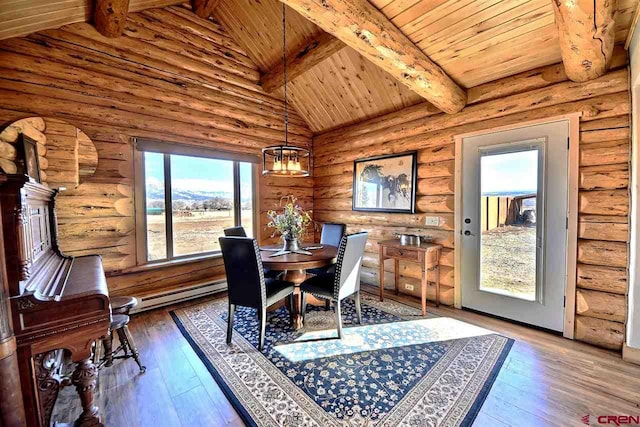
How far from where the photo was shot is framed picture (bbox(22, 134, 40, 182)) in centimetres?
233

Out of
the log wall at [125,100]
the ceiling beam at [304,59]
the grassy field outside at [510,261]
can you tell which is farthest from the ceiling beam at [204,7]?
the grassy field outside at [510,261]

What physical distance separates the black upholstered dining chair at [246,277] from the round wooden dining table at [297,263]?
0.65ft

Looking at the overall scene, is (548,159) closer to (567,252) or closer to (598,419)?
(567,252)

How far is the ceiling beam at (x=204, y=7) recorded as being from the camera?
3.39m

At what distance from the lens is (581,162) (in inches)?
93.0

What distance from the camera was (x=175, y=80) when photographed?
3.42 metres

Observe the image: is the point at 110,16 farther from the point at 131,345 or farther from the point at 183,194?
the point at 131,345

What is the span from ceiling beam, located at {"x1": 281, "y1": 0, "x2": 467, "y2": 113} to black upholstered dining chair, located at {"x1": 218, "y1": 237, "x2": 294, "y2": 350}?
1.85m

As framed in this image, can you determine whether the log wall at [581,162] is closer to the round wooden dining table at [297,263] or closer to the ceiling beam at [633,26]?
the ceiling beam at [633,26]

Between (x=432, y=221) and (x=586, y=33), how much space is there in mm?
2171

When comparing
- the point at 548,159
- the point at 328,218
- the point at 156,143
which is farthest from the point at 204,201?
the point at 548,159

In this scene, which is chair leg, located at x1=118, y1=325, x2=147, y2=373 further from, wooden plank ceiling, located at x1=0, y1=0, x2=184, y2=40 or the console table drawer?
the console table drawer

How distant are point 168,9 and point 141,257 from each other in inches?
129

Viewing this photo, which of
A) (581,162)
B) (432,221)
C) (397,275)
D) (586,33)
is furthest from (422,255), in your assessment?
(586,33)
